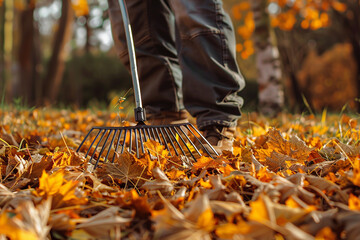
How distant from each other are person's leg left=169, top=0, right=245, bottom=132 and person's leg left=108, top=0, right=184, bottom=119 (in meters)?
0.38

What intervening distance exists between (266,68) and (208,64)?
3.41 metres

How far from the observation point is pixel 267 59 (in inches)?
194

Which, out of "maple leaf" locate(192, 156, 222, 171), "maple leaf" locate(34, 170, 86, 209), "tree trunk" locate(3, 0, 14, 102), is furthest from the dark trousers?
"tree trunk" locate(3, 0, 14, 102)

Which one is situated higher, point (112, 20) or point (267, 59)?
point (112, 20)

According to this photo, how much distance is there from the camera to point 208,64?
1.68 metres

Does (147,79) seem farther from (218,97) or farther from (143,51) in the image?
(218,97)

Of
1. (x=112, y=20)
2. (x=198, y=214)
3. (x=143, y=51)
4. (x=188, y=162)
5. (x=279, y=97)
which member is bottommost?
(x=279, y=97)

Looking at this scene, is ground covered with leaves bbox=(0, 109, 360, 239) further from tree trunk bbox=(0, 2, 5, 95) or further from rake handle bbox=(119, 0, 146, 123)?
tree trunk bbox=(0, 2, 5, 95)

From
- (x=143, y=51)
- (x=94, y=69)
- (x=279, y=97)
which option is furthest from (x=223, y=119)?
(x=94, y=69)

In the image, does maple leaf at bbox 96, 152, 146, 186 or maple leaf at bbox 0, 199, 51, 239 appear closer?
maple leaf at bbox 0, 199, 51, 239

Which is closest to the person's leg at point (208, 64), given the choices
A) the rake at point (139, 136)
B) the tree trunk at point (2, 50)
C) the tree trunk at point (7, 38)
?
A: the rake at point (139, 136)

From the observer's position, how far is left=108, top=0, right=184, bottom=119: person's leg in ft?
6.91

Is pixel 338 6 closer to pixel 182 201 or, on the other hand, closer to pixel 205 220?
pixel 182 201

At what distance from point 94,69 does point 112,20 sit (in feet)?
30.0
